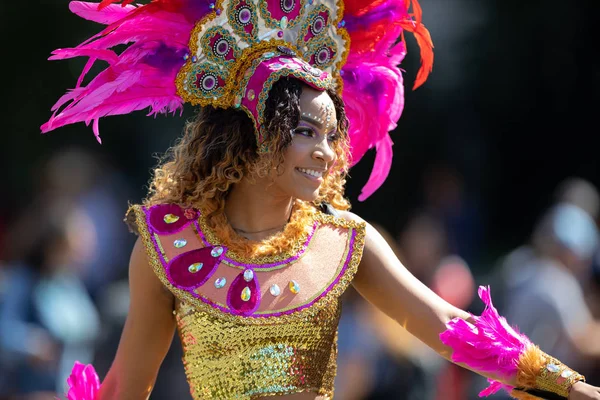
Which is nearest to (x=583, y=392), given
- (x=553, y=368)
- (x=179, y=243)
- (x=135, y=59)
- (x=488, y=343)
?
(x=553, y=368)

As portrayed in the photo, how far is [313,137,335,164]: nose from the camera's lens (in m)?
2.78

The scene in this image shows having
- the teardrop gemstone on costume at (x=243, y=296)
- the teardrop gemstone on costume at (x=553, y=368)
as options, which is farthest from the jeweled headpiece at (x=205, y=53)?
the teardrop gemstone on costume at (x=553, y=368)

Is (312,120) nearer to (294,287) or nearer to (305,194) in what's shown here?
(305,194)

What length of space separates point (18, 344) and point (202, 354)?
2.24m

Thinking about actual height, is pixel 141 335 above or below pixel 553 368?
below

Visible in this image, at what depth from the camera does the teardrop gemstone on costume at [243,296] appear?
2.79 meters

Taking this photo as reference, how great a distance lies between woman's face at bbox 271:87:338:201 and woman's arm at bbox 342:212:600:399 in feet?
0.92

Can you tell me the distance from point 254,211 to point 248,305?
0.30 meters

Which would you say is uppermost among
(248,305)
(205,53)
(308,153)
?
(205,53)

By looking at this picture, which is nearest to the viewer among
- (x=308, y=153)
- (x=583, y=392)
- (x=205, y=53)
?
(x=583, y=392)

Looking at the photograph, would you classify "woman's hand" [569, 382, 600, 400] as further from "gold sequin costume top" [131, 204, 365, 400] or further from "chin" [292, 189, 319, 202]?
"chin" [292, 189, 319, 202]

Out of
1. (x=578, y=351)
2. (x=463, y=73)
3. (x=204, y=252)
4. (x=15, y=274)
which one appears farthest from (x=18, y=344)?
(x=463, y=73)

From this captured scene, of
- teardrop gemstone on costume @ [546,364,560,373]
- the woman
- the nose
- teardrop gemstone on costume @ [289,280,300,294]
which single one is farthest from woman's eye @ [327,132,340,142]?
teardrop gemstone on costume @ [546,364,560,373]

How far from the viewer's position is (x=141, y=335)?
9.41 ft
